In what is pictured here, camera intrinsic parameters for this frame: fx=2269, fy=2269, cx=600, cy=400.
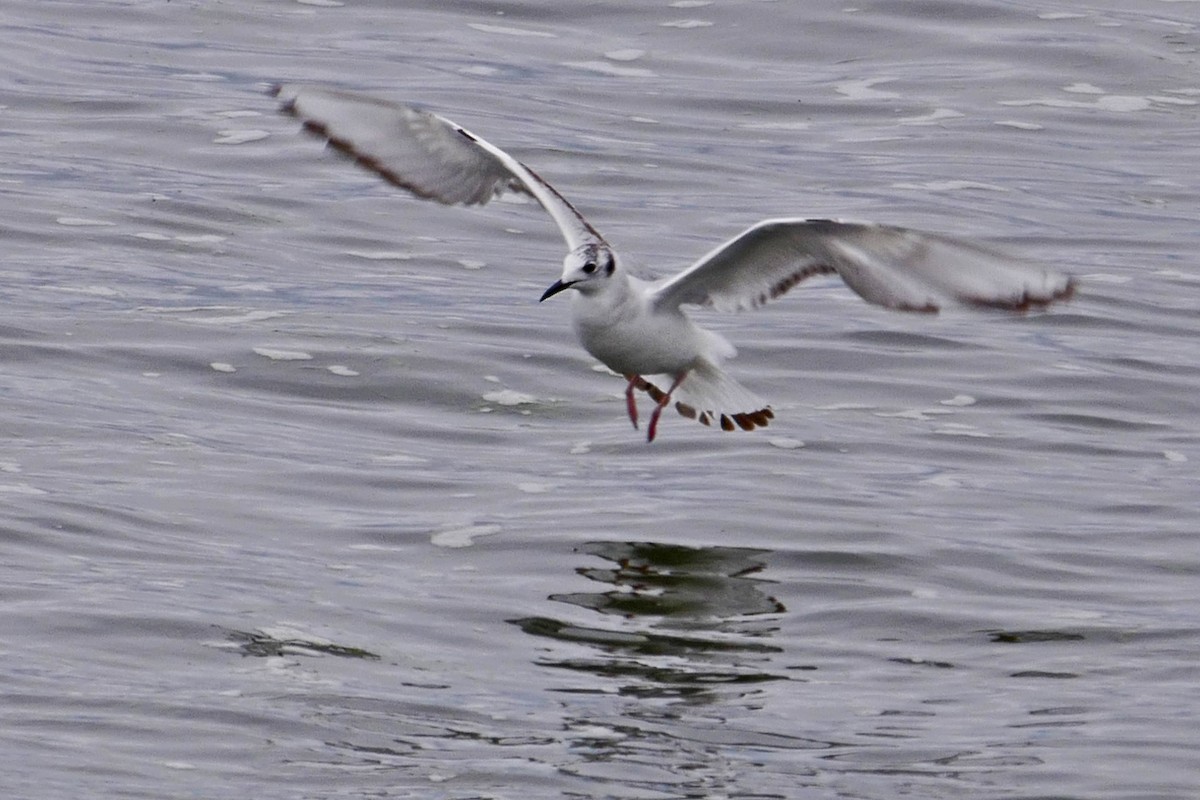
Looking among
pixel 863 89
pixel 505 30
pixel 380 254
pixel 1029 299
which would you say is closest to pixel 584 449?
pixel 1029 299

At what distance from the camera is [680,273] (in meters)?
9.62

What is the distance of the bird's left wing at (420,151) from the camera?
31.1 feet

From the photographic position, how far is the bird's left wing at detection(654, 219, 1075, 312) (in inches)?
289

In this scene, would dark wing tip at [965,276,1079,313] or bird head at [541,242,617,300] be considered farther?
bird head at [541,242,617,300]

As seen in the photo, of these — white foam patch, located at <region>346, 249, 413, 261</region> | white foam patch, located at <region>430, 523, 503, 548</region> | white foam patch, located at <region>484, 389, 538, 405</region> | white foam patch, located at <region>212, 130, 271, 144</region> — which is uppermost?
white foam patch, located at <region>212, 130, 271, 144</region>

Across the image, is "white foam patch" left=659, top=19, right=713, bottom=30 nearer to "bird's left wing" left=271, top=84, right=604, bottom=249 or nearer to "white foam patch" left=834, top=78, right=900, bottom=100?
"white foam patch" left=834, top=78, right=900, bottom=100

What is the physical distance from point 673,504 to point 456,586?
4.51ft

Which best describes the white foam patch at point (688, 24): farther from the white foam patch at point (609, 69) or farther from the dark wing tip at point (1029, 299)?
the dark wing tip at point (1029, 299)

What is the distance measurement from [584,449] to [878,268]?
114 inches

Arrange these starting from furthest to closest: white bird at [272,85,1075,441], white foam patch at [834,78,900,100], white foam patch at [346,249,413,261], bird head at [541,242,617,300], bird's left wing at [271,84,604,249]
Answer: white foam patch at [834,78,900,100] → white foam patch at [346,249,413,261] → bird's left wing at [271,84,604,249] → bird head at [541,242,617,300] → white bird at [272,85,1075,441]

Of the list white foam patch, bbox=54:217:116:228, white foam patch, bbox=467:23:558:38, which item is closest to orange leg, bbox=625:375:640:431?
white foam patch, bbox=54:217:116:228

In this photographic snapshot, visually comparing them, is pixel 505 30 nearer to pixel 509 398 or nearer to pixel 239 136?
pixel 239 136

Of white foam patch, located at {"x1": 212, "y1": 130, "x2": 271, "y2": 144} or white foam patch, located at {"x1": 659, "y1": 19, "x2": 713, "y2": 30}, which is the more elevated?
white foam patch, located at {"x1": 659, "y1": 19, "x2": 713, "y2": 30}

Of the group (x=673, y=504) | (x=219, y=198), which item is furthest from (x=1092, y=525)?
(x=219, y=198)
